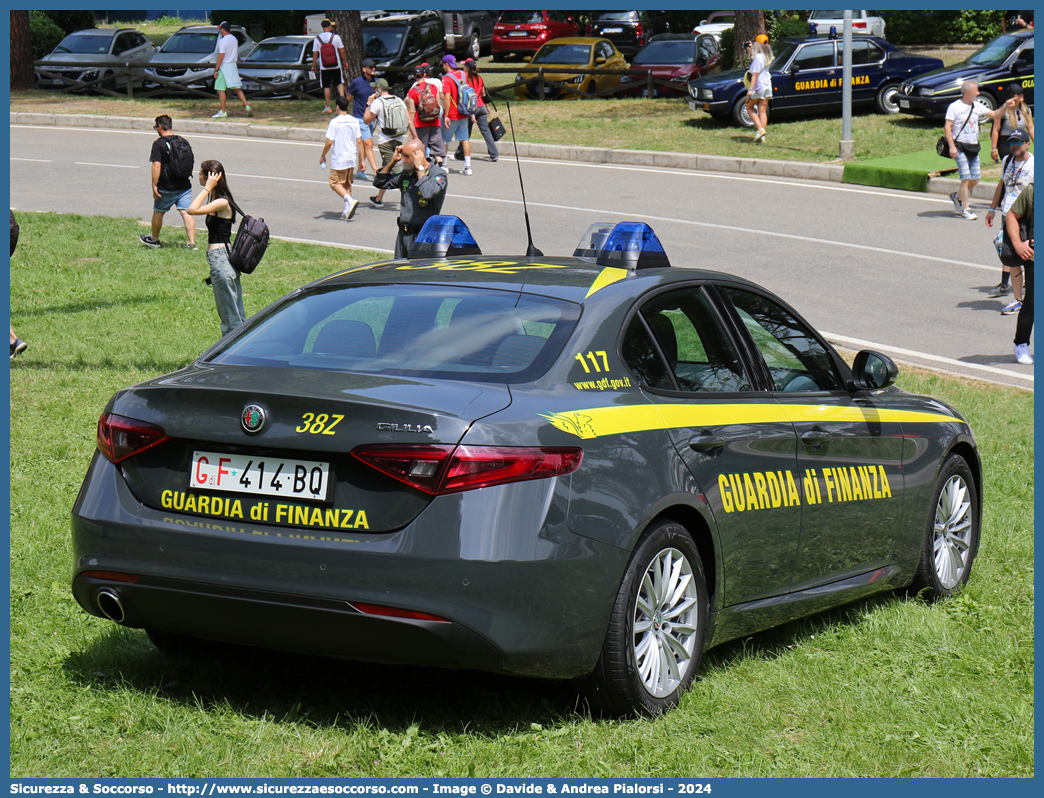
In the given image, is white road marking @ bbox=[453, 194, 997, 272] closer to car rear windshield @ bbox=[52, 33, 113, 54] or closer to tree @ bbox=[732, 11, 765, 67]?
tree @ bbox=[732, 11, 765, 67]

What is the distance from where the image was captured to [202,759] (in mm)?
3852

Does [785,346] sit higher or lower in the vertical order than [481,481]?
higher

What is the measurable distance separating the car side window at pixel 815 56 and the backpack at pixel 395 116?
11.2 metres

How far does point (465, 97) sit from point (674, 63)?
10.8 meters

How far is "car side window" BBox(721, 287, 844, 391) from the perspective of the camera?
Result: 5.19 meters

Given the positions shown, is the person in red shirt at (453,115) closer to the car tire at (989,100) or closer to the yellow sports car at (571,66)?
the yellow sports car at (571,66)

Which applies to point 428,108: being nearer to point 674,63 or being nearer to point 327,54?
point 327,54

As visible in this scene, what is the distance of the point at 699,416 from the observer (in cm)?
448

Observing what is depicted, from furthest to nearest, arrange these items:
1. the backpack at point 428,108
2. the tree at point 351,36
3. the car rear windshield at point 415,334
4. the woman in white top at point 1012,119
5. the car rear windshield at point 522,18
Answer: the car rear windshield at point 522,18 < the tree at point 351,36 < the backpack at point 428,108 < the woman in white top at point 1012,119 < the car rear windshield at point 415,334

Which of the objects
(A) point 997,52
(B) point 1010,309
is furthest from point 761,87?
(B) point 1010,309

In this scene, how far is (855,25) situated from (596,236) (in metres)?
34.9

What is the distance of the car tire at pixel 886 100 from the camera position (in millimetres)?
26984

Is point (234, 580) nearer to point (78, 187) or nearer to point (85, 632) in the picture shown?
point (85, 632)

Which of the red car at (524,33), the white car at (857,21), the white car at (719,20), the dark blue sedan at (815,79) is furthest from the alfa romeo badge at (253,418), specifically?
A: the white car at (719,20)
